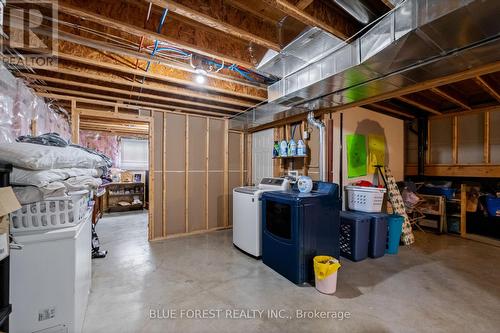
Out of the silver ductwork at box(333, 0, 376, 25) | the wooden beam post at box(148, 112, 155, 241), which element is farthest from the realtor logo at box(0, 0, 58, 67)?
the silver ductwork at box(333, 0, 376, 25)

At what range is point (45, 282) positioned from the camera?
1.44 meters

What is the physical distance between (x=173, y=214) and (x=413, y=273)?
3.84 metres

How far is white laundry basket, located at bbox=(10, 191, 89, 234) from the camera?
142 centimetres

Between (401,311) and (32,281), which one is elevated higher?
(32,281)

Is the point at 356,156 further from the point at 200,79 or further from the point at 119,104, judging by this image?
the point at 119,104

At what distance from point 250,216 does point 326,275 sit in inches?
51.7

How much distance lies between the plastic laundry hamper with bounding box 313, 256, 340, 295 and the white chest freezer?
206cm

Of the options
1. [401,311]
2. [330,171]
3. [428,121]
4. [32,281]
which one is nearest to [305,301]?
[401,311]

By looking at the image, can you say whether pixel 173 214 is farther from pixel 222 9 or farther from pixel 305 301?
pixel 222 9

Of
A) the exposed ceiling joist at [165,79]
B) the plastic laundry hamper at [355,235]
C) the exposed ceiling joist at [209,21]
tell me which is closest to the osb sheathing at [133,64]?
the exposed ceiling joist at [165,79]

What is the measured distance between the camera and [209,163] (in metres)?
4.74

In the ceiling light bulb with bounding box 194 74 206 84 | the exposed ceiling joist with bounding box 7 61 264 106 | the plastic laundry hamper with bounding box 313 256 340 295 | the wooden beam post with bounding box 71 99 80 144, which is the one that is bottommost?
the plastic laundry hamper with bounding box 313 256 340 295

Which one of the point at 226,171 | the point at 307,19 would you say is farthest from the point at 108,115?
the point at 307,19

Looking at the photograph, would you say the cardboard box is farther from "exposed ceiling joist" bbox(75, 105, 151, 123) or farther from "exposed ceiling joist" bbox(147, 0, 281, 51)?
"exposed ceiling joist" bbox(75, 105, 151, 123)
